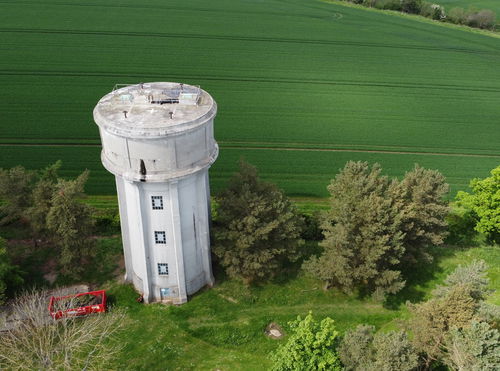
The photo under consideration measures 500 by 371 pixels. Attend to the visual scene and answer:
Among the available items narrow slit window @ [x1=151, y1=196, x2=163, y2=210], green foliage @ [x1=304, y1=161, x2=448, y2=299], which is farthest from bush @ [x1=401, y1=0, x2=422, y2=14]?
narrow slit window @ [x1=151, y1=196, x2=163, y2=210]

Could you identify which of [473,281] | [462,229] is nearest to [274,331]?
[473,281]

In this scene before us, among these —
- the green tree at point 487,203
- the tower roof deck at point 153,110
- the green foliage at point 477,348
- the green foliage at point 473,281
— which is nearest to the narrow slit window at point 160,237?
the tower roof deck at point 153,110

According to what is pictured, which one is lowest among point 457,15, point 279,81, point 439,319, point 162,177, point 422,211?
point 439,319

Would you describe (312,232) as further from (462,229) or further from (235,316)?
(462,229)

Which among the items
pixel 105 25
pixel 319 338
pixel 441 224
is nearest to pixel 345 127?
pixel 441 224

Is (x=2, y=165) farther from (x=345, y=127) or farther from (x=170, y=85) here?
(x=345, y=127)

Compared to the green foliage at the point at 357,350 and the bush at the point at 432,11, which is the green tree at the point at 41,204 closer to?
the green foliage at the point at 357,350
